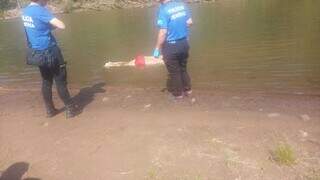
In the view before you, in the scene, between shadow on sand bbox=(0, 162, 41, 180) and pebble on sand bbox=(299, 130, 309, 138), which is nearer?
shadow on sand bbox=(0, 162, 41, 180)

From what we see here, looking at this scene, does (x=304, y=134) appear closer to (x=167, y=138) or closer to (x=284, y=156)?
(x=284, y=156)

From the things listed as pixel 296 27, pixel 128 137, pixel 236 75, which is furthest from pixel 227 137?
pixel 296 27

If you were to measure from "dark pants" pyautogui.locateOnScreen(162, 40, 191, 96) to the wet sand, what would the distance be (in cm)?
29

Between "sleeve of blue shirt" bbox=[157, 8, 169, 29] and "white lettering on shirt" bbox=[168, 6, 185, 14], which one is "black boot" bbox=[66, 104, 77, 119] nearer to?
"sleeve of blue shirt" bbox=[157, 8, 169, 29]

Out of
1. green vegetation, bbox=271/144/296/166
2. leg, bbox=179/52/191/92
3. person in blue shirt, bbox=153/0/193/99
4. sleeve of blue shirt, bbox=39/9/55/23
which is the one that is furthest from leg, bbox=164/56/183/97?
green vegetation, bbox=271/144/296/166

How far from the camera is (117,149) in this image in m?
7.04

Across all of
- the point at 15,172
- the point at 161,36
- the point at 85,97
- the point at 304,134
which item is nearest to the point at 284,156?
the point at 304,134

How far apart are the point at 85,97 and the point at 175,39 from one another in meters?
2.82

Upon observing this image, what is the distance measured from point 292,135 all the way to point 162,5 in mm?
3289

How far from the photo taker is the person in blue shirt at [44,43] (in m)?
7.92

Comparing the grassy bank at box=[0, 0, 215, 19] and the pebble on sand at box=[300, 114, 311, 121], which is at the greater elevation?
the pebble on sand at box=[300, 114, 311, 121]

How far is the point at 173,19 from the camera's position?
8.68 m

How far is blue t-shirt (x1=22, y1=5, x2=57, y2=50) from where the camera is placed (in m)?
7.91

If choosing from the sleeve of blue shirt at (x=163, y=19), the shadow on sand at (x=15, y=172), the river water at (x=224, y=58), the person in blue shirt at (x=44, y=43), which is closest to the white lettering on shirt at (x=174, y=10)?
the sleeve of blue shirt at (x=163, y=19)
